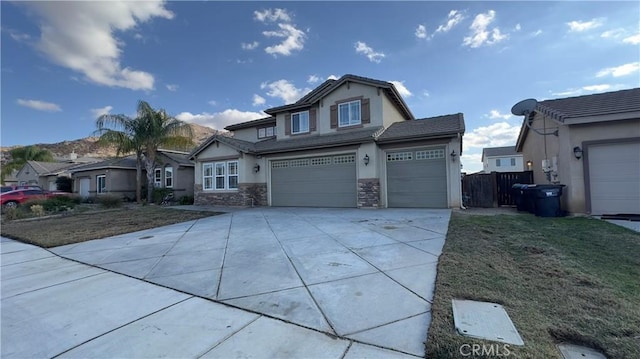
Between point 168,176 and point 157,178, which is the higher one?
point 168,176

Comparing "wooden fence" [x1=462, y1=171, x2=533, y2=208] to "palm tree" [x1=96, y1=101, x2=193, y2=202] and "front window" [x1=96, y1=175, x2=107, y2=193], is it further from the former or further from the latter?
"front window" [x1=96, y1=175, x2=107, y2=193]

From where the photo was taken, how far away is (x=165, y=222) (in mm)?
10008

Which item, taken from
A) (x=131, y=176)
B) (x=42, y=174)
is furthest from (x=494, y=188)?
(x=42, y=174)

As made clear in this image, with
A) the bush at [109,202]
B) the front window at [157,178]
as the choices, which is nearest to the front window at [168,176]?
the front window at [157,178]

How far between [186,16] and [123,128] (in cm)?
1032

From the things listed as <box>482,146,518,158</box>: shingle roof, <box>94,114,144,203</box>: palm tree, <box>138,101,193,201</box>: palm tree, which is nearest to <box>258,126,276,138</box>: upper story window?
<box>138,101,193,201</box>: palm tree

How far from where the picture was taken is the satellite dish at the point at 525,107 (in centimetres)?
1133

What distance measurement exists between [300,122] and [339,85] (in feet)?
10.7

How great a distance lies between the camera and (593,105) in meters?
9.85

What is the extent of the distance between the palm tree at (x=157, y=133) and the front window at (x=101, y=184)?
19.3 feet

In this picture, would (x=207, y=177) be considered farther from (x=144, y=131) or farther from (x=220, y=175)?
(x=144, y=131)

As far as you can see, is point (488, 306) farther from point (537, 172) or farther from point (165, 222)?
point (537, 172)

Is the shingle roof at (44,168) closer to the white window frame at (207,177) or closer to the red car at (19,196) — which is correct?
the red car at (19,196)

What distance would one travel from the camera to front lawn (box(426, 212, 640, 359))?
232cm
